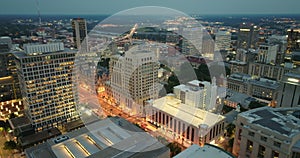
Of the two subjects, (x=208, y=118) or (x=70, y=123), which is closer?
(x=208, y=118)

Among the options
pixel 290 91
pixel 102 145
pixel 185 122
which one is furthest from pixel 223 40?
pixel 102 145

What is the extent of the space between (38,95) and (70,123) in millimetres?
1889

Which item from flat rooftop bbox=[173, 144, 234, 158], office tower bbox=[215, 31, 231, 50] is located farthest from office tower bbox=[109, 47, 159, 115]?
office tower bbox=[215, 31, 231, 50]

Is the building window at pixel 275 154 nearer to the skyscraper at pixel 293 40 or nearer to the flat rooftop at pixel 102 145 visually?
the flat rooftop at pixel 102 145

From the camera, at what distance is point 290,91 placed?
884 centimetres

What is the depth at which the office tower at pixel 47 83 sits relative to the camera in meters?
8.38

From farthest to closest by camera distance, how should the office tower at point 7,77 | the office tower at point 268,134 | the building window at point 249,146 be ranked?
1. the office tower at point 7,77
2. the building window at point 249,146
3. the office tower at point 268,134

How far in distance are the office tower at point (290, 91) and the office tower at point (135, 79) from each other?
20.0 ft

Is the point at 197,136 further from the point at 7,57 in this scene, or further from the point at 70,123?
the point at 7,57

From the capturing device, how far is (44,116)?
9.14m

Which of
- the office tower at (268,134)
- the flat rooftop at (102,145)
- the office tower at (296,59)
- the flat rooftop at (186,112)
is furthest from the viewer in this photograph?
the office tower at (296,59)

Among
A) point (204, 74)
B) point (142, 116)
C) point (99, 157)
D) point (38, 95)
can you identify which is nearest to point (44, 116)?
point (38, 95)

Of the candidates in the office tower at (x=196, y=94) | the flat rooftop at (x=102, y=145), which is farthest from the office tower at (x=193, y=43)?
the flat rooftop at (x=102, y=145)

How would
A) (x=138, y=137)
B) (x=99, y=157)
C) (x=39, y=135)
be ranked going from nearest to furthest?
(x=99, y=157), (x=138, y=137), (x=39, y=135)
